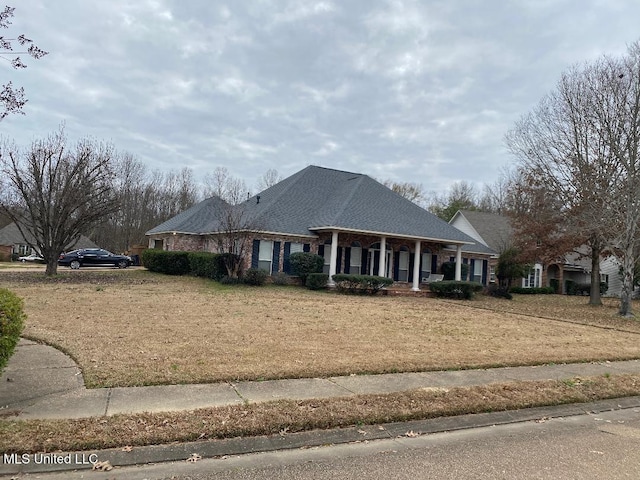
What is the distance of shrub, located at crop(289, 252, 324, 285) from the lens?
2481 centimetres

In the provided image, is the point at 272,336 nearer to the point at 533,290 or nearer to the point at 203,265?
the point at 203,265

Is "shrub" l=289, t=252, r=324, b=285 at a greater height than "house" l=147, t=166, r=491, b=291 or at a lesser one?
lesser

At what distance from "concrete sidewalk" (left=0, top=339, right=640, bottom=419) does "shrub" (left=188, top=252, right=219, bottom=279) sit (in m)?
15.8

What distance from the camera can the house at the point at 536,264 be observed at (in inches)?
1533

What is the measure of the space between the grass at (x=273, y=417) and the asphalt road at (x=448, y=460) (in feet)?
1.38

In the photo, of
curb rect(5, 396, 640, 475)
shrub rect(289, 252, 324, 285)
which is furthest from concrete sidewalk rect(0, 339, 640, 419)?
shrub rect(289, 252, 324, 285)

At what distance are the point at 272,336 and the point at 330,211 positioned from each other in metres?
17.7

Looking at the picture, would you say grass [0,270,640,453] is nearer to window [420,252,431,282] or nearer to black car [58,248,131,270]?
window [420,252,431,282]

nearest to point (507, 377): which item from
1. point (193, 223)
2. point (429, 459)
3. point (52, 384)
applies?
point (429, 459)

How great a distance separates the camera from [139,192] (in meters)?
54.3

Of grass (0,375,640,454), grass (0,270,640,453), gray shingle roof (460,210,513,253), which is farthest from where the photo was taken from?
gray shingle roof (460,210,513,253)

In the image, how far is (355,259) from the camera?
1080 inches

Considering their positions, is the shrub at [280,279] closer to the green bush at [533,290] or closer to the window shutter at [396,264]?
the window shutter at [396,264]

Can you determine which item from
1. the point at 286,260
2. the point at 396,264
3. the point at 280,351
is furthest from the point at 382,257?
the point at 280,351
